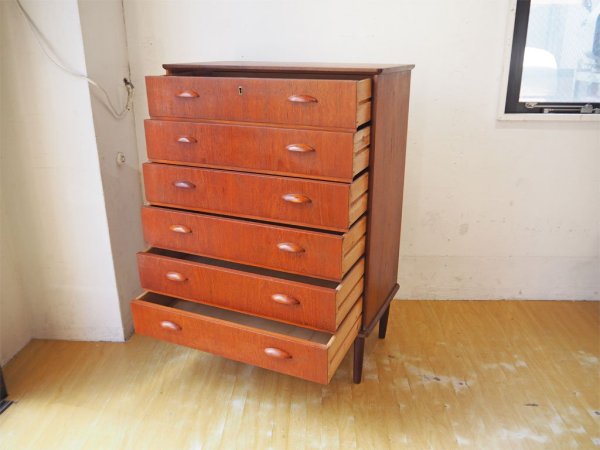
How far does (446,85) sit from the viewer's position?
1930 millimetres

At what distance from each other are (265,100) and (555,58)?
1229 mm

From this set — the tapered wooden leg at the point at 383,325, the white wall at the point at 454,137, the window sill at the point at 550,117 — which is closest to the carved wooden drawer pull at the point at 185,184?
the white wall at the point at 454,137

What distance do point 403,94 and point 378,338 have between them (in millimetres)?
925

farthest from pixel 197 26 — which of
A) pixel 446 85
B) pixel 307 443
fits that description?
pixel 307 443

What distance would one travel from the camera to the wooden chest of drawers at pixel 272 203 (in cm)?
131

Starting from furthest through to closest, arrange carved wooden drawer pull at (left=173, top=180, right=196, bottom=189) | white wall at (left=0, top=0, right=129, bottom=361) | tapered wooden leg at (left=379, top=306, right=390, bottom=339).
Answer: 1. tapered wooden leg at (left=379, top=306, right=390, bottom=339)
2. white wall at (left=0, top=0, right=129, bottom=361)
3. carved wooden drawer pull at (left=173, top=180, right=196, bottom=189)

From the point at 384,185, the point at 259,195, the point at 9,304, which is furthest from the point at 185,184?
the point at 9,304

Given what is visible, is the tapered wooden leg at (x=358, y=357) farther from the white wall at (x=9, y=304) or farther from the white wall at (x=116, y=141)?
the white wall at (x=9, y=304)

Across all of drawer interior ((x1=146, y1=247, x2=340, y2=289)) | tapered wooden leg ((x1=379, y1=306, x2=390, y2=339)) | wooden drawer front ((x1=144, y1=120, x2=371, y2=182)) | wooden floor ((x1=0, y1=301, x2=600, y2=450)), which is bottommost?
wooden floor ((x1=0, y1=301, x2=600, y2=450))

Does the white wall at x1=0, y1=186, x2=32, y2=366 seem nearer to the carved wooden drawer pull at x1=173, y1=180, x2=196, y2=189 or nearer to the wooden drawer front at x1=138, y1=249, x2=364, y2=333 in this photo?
the wooden drawer front at x1=138, y1=249, x2=364, y2=333

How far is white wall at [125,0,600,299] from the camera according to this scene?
1.88 metres

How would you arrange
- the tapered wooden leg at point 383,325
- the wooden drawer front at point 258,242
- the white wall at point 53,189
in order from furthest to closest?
the tapered wooden leg at point 383,325 < the white wall at point 53,189 < the wooden drawer front at point 258,242

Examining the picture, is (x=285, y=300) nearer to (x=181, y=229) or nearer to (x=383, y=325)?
(x=181, y=229)

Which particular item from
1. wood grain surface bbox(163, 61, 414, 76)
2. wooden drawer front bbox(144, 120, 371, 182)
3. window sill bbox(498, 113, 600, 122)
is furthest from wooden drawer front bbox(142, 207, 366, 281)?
window sill bbox(498, 113, 600, 122)
